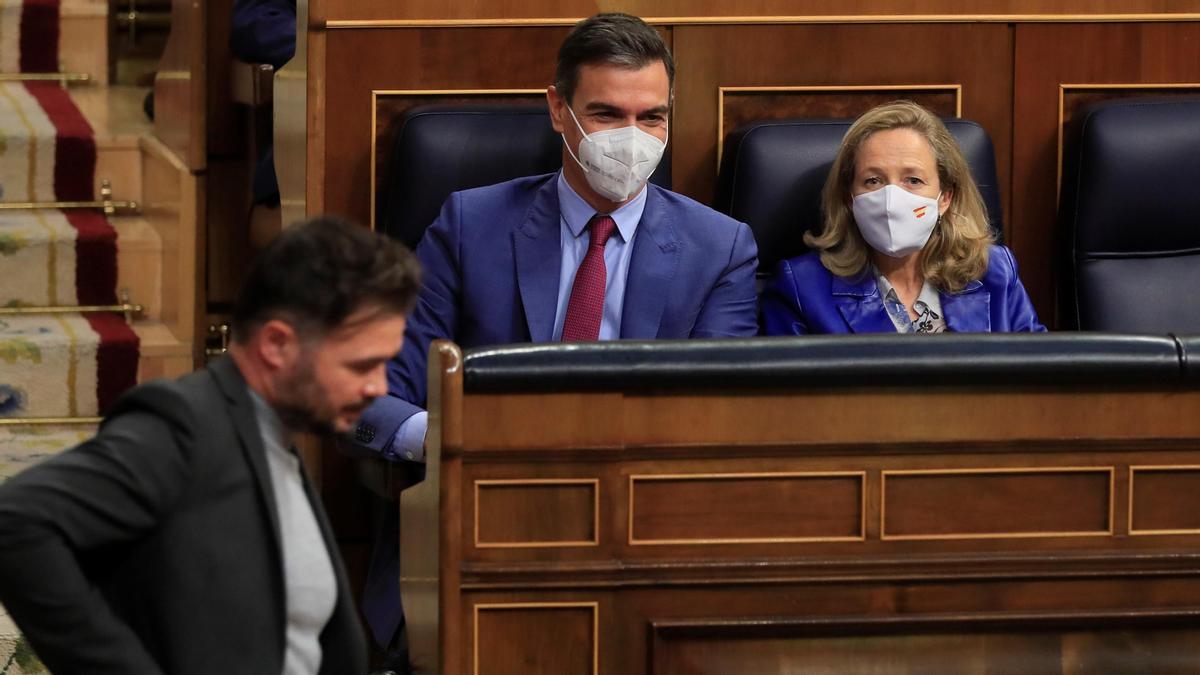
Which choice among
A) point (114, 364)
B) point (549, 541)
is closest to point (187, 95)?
point (114, 364)

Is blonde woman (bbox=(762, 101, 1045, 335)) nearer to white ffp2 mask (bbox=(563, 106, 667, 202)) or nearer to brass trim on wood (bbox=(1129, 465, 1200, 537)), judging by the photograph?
white ffp2 mask (bbox=(563, 106, 667, 202))

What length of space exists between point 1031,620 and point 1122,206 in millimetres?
810

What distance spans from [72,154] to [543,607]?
1875 millimetres

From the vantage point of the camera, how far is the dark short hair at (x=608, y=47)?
1994mm

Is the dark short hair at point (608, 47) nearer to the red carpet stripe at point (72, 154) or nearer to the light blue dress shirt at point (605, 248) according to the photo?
the light blue dress shirt at point (605, 248)

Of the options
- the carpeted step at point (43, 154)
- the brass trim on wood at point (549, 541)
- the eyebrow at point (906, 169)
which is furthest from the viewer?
the carpeted step at point (43, 154)

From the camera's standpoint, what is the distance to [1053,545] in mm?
1594

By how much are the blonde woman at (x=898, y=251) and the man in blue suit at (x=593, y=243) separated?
0.09 m

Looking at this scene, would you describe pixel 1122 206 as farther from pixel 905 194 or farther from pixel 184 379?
pixel 184 379

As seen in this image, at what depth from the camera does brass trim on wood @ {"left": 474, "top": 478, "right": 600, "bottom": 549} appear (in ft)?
4.95

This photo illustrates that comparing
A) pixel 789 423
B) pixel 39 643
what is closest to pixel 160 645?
pixel 39 643

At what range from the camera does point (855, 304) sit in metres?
2.12

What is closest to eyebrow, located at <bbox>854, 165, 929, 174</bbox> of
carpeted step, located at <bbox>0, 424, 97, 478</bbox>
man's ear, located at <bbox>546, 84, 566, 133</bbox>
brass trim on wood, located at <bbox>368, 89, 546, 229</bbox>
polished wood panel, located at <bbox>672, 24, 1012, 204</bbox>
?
polished wood panel, located at <bbox>672, 24, 1012, 204</bbox>

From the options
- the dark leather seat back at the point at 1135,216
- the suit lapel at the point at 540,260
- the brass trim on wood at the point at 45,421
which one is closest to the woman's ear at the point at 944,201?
the dark leather seat back at the point at 1135,216
